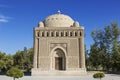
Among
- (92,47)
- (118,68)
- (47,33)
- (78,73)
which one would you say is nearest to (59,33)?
(47,33)

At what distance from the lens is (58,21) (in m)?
36.0

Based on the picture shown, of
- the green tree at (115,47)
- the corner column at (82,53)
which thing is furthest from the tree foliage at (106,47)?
the corner column at (82,53)

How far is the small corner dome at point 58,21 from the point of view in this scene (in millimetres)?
35906

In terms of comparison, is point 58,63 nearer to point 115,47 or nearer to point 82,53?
point 82,53

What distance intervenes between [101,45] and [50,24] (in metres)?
11.0

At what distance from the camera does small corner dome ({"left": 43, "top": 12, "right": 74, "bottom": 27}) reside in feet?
118

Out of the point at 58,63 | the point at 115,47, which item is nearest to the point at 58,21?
the point at 58,63

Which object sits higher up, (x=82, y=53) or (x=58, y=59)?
(x=82, y=53)

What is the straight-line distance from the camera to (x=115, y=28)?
135 feet

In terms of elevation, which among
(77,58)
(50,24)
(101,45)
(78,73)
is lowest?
(78,73)

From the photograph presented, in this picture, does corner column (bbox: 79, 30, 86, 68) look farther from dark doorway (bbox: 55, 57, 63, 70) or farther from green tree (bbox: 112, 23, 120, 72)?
green tree (bbox: 112, 23, 120, 72)

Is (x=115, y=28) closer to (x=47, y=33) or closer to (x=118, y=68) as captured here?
(x=118, y=68)

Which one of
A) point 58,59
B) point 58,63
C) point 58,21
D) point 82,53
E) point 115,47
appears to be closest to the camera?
point 82,53

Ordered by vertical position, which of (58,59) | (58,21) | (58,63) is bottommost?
(58,63)
